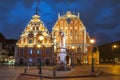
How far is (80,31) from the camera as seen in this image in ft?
296

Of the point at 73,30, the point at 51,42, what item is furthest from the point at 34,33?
the point at 73,30

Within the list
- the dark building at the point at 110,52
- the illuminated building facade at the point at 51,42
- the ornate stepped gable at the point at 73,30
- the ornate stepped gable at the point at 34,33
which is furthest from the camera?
the dark building at the point at 110,52

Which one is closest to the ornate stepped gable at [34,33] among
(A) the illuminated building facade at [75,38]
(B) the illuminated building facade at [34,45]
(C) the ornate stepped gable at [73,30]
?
(B) the illuminated building facade at [34,45]

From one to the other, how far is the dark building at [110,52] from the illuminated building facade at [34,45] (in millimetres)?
32649

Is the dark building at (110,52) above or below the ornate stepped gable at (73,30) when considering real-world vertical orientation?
below

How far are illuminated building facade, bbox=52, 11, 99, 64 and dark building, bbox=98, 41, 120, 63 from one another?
18.8 m

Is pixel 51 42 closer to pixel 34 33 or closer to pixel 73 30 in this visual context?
pixel 34 33

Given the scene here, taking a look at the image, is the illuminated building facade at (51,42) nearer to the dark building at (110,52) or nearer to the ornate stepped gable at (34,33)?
the ornate stepped gable at (34,33)

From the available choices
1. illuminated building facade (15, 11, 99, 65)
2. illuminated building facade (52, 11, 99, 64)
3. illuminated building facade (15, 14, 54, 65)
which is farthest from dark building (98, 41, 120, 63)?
illuminated building facade (15, 14, 54, 65)

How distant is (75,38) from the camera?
3541 inches

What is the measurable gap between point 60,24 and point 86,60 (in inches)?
642

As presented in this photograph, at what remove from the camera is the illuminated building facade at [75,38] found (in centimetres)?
8881

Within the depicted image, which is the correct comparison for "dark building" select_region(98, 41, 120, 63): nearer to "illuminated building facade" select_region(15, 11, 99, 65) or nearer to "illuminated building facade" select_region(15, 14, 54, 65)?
"illuminated building facade" select_region(15, 11, 99, 65)

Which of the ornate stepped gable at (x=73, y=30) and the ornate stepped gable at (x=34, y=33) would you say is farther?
the ornate stepped gable at (x=73, y=30)
